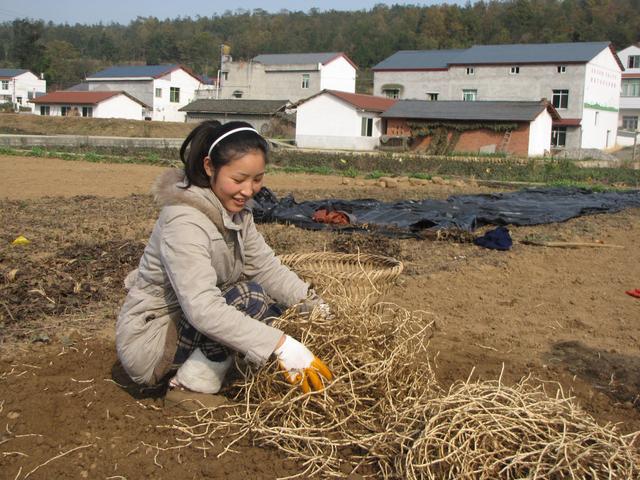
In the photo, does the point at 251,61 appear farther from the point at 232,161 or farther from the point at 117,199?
the point at 232,161

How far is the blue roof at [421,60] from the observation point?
4344 centimetres

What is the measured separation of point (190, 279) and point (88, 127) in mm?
36733

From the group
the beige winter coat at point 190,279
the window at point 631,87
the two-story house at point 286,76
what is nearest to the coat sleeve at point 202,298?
the beige winter coat at point 190,279

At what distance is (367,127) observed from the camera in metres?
35.2

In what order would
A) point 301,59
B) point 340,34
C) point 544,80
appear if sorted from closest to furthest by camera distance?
point 544,80, point 301,59, point 340,34

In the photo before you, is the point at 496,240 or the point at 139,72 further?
the point at 139,72

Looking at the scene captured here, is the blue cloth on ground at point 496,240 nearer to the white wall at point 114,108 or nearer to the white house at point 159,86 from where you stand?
the white wall at point 114,108

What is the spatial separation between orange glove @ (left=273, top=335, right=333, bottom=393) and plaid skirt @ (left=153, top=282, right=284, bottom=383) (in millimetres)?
332

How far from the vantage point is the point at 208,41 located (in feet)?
292

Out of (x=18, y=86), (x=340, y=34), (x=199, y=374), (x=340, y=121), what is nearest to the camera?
(x=199, y=374)

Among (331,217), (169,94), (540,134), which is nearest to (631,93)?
(540,134)

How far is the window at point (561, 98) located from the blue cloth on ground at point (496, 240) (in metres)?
Result: 34.1

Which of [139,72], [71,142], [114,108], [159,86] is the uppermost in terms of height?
[139,72]

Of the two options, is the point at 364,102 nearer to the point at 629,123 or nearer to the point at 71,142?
the point at 71,142
